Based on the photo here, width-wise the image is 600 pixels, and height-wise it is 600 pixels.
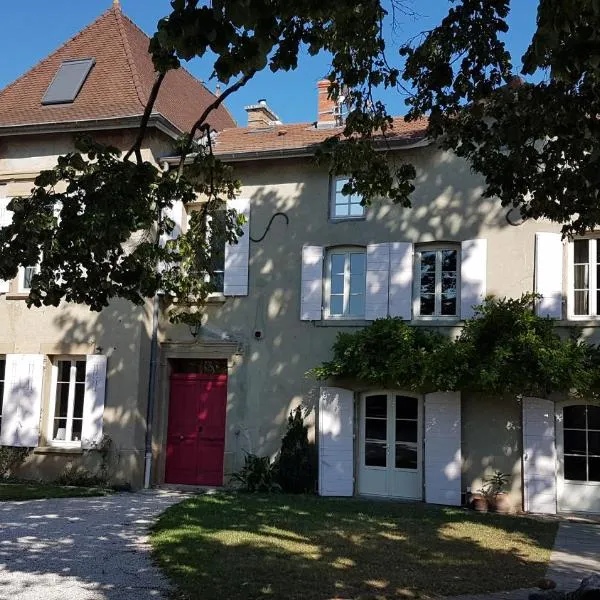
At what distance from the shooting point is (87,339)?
1372 cm

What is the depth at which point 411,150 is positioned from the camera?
13094 mm

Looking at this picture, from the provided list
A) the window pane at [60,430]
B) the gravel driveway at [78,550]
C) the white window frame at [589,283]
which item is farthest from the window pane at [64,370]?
the white window frame at [589,283]

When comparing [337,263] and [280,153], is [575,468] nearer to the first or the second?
[337,263]

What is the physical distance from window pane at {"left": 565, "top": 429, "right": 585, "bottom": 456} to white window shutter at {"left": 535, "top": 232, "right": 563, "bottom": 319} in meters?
1.93

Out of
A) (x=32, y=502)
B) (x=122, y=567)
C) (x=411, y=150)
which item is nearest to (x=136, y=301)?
(x=122, y=567)

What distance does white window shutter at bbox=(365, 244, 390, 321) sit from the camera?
1287 cm

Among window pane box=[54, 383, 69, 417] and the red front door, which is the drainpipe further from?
window pane box=[54, 383, 69, 417]

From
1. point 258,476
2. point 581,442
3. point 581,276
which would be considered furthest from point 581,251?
point 258,476

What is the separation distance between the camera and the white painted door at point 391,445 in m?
12.5

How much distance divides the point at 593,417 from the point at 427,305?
10.9 feet

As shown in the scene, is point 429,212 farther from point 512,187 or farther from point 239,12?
point 239,12

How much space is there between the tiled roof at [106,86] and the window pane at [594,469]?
10.1 m

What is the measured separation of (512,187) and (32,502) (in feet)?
27.5

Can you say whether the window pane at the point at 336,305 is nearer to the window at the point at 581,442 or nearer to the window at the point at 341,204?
the window at the point at 341,204
